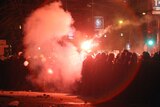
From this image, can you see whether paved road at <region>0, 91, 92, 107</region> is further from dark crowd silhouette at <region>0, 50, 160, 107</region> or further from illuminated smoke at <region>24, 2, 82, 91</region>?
illuminated smoke at <region>24, 2, 82, 91</region>

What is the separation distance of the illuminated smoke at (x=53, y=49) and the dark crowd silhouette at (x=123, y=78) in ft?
7.37

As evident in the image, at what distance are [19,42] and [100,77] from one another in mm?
33653

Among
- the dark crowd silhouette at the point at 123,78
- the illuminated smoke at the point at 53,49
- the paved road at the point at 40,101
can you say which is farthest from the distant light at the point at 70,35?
the paved road at the point at 40,101

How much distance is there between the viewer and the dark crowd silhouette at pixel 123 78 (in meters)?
16.5

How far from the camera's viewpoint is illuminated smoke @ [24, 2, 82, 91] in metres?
23.2

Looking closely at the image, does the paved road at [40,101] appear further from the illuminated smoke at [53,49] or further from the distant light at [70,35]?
the distant light at [70,35]

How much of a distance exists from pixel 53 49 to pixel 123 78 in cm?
821

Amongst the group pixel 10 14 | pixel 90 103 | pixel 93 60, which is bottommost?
pixel 90 103

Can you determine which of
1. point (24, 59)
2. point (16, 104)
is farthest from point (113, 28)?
point (16, 104)

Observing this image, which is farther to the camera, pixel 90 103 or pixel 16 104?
pixel 90 103

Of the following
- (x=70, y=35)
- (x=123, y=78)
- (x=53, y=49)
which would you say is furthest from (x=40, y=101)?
(x=53, y=49)

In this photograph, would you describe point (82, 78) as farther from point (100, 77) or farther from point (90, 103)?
point (90, 103)

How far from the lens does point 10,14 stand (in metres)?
50.3

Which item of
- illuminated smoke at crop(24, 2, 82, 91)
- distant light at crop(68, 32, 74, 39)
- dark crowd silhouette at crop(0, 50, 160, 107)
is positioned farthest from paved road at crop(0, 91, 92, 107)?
distant light at crop(68, 32, 74, 39)
